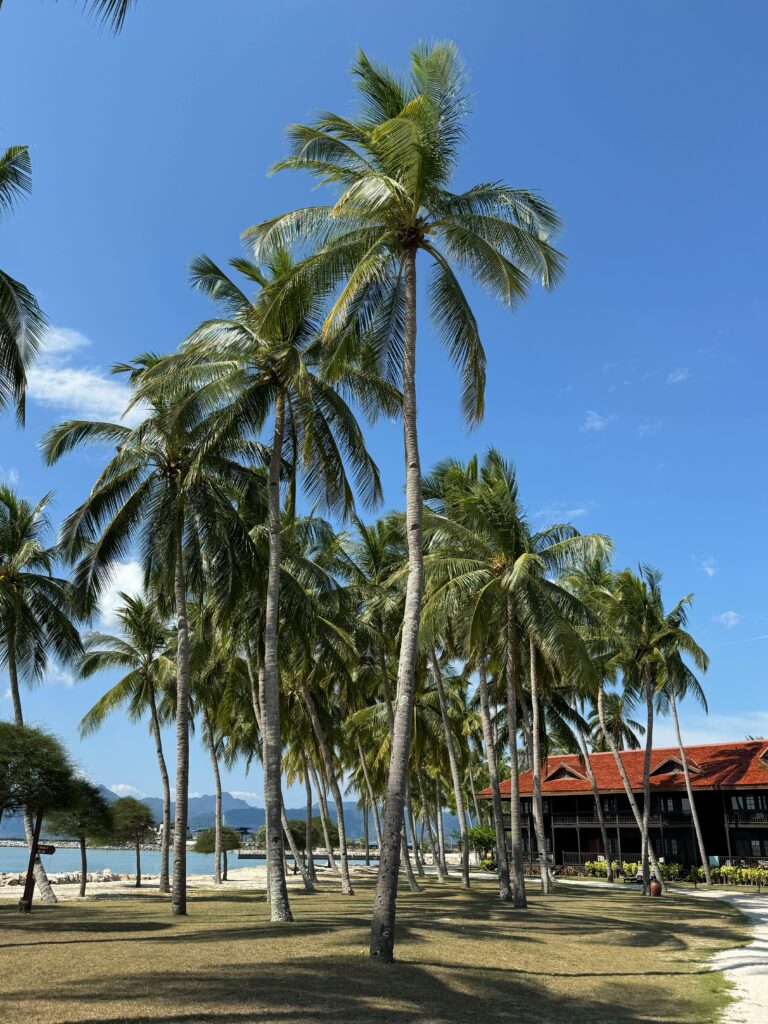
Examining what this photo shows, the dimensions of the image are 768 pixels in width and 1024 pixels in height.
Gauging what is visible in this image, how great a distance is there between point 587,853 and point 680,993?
39731 millimetres

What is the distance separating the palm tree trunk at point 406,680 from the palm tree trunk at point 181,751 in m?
7.95

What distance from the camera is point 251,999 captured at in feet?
30.0

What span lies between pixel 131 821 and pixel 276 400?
85.3 ft

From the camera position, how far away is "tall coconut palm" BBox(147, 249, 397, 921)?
17562 mm

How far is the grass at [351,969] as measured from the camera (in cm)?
900

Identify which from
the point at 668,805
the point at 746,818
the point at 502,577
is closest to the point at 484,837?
the point at 668,805

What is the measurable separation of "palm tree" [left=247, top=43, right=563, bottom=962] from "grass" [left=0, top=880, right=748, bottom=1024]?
5.09 meters

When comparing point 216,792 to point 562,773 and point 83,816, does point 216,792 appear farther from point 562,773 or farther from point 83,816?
point 562,773

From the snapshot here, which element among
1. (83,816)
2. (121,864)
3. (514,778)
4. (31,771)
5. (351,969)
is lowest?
(121,864)

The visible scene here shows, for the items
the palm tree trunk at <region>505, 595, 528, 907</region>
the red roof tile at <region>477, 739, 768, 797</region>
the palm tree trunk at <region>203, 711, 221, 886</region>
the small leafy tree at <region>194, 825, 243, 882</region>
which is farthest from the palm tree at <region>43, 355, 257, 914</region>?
the red roof tile at <region>477, 739, 768, 797</region>

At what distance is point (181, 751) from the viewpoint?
1956 cm

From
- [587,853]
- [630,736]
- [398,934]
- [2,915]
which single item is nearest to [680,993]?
[398,934]

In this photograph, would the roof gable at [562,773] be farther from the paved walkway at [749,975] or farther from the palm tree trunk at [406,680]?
the palm tree trunk at [406,680]

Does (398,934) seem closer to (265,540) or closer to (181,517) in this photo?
(181,517)
